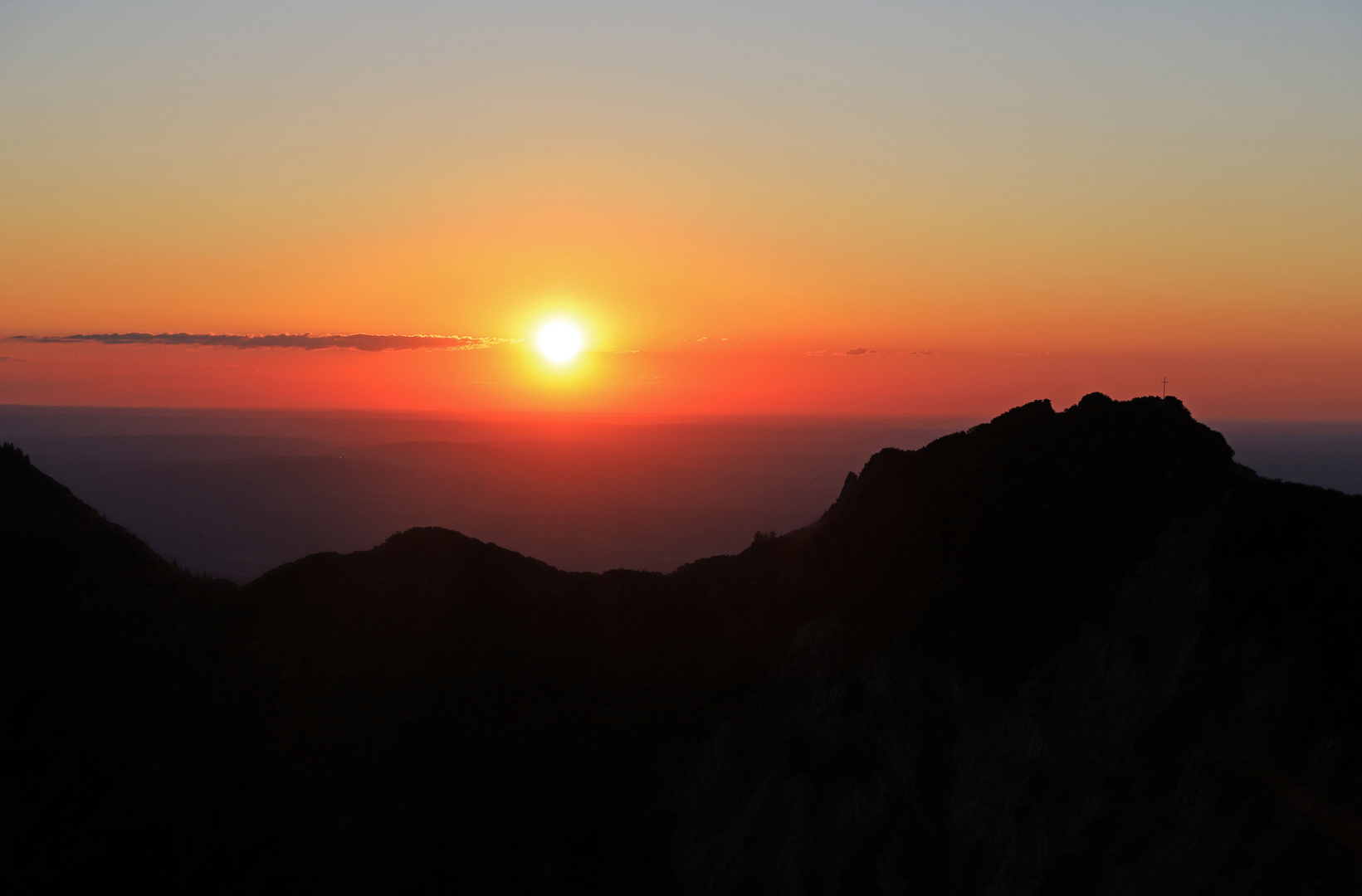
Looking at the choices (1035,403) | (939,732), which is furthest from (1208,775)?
(1035,403)

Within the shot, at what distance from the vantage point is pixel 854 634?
4034 cm

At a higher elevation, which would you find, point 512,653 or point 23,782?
point 512,653

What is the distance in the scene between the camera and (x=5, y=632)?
48.9 meters

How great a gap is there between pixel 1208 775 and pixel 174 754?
42.9 m

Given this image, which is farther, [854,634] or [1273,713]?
[854,634]

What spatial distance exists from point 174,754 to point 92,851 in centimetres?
482

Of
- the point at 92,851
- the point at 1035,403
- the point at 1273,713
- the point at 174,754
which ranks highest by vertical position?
the point at 1035,403

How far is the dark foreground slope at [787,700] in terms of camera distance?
1243 inches

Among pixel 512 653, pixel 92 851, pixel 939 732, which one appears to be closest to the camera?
pixel 939 732

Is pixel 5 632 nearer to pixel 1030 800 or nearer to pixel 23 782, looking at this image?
pixel 23 782

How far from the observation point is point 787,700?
132 ft

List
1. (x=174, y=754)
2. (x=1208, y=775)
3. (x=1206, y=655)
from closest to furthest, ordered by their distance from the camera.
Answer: (x=1208, y=775) → (x=1206, y=655) → (x=174, y=754)

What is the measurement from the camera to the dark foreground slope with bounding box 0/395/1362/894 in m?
31.6

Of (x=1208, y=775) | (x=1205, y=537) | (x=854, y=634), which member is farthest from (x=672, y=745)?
(x=1205, y=537)
